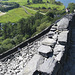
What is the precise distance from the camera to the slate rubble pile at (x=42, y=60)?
3.40 metres

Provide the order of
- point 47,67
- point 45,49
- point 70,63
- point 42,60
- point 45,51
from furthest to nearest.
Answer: point 70,63 < point 45,49 < point 45,51 < point 42,60 < point 47,67

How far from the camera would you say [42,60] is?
3.81 meters

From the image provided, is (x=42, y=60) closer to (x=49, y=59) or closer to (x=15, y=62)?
(x=49, y=59)

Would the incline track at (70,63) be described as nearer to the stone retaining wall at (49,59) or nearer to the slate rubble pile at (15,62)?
the stone retaining wall at (49,59)

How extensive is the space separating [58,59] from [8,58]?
2919 mm

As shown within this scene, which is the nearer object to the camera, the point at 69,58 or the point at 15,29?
the point at 69,58

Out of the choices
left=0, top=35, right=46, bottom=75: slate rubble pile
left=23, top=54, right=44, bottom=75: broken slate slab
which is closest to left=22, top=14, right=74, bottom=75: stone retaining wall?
left=23, top=54, right=44, bottom=75: broken slate slab

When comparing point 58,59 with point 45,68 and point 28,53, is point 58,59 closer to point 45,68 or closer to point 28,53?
point 45,68

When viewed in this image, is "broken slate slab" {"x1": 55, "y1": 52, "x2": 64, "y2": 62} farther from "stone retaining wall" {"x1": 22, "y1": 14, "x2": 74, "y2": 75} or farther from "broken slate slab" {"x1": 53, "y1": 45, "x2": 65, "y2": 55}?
"broken slate slab" {"x1": 53, "y1": 45, "x2": 65, "y2": 55}

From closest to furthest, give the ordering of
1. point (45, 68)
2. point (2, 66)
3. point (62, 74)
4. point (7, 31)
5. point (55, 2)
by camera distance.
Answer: point (45, 68) → point (62, 74) → point (2, 66) → point (7, 31) → point (55, 2)

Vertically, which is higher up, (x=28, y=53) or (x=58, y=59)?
(x=58, y=59)

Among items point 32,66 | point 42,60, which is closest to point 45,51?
point 42,60

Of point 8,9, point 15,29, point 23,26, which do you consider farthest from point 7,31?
point 8,9

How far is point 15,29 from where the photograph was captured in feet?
173
